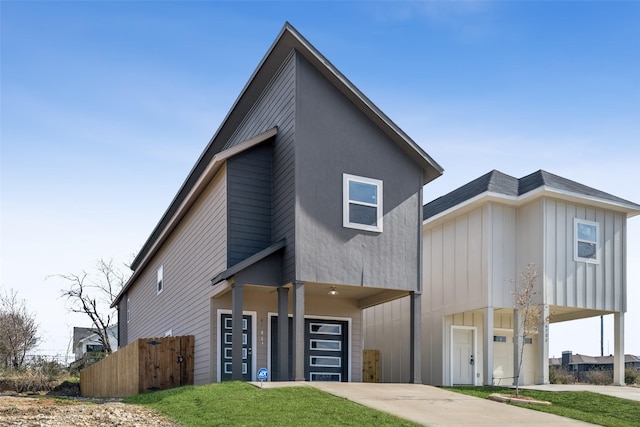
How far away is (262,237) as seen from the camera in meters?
16.8

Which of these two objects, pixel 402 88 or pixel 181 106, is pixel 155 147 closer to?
pixel 181 106

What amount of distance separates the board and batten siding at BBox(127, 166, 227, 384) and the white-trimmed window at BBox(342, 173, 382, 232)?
3005 millimetres

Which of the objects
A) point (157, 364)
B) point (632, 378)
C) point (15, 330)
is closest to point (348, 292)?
point (157, 364)

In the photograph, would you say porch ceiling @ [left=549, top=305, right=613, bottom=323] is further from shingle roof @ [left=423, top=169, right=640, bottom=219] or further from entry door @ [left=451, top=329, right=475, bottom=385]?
shingle roof @ [left=423, top=169, right=640, bottom=219]

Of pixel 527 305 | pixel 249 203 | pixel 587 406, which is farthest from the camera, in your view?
pixel 527 305

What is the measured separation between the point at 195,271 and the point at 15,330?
81.1 feet

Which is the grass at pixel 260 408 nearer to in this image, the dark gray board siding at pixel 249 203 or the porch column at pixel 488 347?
the dark gray board siding at pixel 249 203

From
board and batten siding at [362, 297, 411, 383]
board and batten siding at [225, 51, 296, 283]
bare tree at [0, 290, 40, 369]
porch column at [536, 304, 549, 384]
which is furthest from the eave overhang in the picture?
bare tree at [0, 290, 40, 369]

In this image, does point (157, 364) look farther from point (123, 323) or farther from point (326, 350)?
point (123, 323)

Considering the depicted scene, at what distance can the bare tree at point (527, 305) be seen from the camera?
16359 millimetres

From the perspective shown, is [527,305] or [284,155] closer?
[284,155]

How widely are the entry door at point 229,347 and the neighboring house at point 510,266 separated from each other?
709 centimetres

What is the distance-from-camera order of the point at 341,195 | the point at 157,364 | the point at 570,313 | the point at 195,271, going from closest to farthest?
the point at 341,195
the point at 157,364
the point at 195,271
the point at 570,313

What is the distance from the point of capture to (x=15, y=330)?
3897cm
